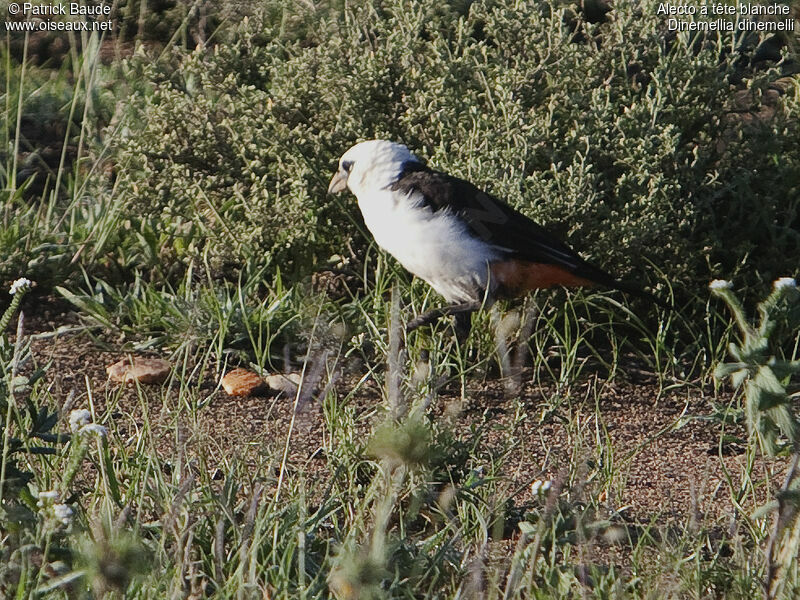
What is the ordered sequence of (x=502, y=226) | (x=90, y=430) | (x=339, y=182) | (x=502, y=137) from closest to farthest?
(x=90, y=430), (x=502, y=226), (x=502, y=137), (x=339, y=182)

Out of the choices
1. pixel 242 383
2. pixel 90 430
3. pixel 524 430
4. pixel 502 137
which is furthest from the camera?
pixel 502 137

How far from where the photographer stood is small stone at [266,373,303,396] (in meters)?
4.21

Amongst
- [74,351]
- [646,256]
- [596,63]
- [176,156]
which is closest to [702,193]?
[646,256]

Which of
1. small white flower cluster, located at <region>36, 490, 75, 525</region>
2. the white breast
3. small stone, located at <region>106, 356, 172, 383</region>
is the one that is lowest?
small stone, located at <region>106, 356, 172, 383</region>

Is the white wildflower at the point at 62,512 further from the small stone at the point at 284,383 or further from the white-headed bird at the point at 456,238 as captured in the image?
the white-headed bird at the point at 456,238

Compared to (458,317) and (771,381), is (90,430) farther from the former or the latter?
(458,317)

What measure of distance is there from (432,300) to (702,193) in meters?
1.09

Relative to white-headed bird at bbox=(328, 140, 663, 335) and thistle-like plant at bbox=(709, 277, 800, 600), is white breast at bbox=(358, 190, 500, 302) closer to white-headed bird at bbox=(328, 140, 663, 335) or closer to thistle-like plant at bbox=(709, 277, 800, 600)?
white-headed bird at bbox=(328, 140, 663, 335)

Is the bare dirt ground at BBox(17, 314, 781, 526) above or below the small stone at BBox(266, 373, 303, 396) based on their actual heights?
above

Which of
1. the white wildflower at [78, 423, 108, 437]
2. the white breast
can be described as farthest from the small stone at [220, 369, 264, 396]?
the white wildflower at [78, 423, 108, 437]

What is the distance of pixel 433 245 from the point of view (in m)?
4.43

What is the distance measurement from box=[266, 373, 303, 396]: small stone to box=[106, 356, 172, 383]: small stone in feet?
1.19

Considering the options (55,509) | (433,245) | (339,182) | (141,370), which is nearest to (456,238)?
(433,245)

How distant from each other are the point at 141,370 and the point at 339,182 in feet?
3.41
